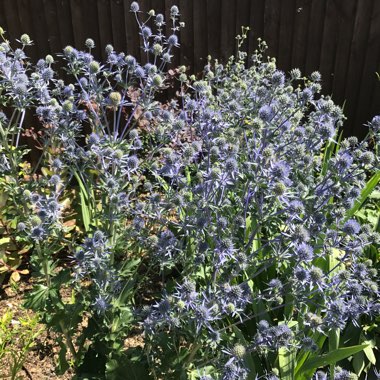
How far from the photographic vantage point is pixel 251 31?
5586 mm

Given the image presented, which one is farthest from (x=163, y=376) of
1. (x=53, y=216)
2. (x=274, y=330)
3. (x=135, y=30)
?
(x=135, y=30)

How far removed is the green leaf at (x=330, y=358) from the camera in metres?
2.48

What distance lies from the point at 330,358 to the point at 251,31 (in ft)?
13.2

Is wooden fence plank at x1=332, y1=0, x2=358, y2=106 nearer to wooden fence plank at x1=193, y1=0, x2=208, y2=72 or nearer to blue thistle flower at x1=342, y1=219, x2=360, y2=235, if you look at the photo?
wooden fence plank at x1=193, y1=0, x2=208, y2=72

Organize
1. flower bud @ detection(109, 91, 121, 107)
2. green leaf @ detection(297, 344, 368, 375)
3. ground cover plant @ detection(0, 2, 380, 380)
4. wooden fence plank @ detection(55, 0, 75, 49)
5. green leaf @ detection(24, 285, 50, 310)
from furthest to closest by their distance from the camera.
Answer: wooden fence plank @ detection(55, 0, 75, 49)
green leaf @ detection(24, 285, 50, 310)
green leaf @ detection(297, 344, 368, 375)
flower bud @ detection(109, 91, 121, 107)
ground cover plant @ detection(0, 2, 380, 380)

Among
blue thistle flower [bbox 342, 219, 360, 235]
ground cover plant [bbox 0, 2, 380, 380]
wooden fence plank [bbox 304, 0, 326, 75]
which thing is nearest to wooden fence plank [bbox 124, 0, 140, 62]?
wooden fence plank [bbox 304, 0, 326, 75]

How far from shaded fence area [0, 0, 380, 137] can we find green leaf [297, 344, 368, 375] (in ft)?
12.5

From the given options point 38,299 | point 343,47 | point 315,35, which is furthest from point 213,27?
point 38,299

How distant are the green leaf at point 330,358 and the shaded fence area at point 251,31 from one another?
12.5 ft

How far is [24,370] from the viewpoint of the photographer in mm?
3234

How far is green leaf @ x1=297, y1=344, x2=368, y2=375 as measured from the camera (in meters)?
2.48

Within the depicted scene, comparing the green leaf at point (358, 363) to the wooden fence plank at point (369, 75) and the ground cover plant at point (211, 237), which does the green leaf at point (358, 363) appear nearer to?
the ground cover plant at point (211, 237)

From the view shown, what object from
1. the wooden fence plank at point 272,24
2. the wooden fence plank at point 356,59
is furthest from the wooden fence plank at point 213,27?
the wooden fence plank at point 356,59

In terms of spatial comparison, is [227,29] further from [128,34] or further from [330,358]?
[330,358]
